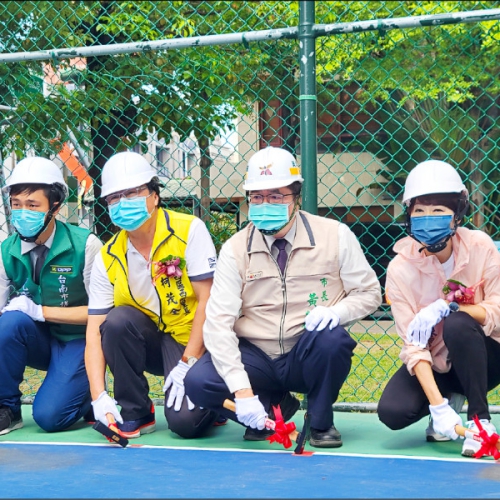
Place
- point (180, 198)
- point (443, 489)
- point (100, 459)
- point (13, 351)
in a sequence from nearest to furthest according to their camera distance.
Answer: point (443, 489) < point (100, 459) < point (13, 351) < point (180, 198)

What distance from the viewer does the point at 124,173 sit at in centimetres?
411

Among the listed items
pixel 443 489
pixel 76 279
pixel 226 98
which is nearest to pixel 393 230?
pixel 226 98

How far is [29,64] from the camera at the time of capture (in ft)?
20.7

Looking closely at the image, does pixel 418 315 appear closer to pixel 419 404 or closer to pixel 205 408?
pixel 419 404

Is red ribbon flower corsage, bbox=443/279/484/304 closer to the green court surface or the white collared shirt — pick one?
the green court surface

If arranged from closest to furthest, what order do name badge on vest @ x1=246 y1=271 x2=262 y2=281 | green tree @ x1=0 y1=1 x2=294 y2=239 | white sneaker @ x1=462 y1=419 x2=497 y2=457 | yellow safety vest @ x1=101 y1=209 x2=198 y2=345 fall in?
white sneaker @ x1=462 y1=419 x2=497 y2=457, name badge on vest @ x1=246 y1=271 x2=262 y2=281, yellow safety vest @ x1=101 y1=209 x2=198 y2=345, green tree @ x1=0 y1=1 x2=294 y2=239

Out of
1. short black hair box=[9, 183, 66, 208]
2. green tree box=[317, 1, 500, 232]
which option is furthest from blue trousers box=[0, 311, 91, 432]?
green tree box=[317, 1, 500, 232]

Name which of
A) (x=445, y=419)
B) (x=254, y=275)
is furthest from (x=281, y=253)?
(x=445, y=419)

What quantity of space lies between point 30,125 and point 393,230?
8.06m

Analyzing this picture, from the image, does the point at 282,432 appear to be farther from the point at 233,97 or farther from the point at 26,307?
the point at 233,97

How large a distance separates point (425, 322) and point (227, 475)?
3.65 feet

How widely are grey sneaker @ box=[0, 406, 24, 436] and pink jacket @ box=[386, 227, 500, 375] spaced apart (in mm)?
2055

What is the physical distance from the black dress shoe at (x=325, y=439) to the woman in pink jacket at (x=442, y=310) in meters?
0.24

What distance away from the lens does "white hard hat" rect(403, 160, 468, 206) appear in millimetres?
3689
